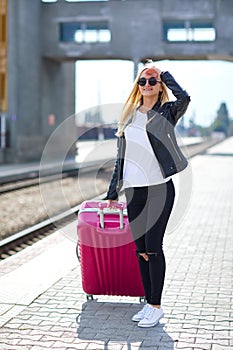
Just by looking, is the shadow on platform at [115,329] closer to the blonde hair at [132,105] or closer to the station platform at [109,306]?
the station platform at [109,306]

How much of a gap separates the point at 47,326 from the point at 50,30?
28539mm

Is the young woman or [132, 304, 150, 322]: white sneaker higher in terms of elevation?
the young woman

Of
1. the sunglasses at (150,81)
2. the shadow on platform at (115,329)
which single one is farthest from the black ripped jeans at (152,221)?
the sunglasses at (150,81)

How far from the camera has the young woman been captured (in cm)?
418

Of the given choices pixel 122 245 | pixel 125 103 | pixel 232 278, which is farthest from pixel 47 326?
pixel 232 278

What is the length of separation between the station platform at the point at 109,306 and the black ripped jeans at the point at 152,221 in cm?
24

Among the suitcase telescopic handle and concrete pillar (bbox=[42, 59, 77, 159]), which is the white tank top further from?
concrete pillar (bbox=[42, 59, 77, 159])

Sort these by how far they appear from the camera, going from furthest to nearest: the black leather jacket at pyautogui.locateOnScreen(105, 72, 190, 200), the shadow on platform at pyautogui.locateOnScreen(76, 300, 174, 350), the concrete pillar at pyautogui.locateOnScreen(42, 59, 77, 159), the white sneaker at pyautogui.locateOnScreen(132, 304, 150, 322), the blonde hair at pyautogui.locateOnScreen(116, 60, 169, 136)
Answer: the concrete pillar at pyautogui.locateOnScreen(42, 59, 77, 159) → the white sneaker at pyautogui.locateOnScreen(132, 304, 150, 322) → the blonde hair at pyautogui.locateOnScreen(116, 60, 169, 136) → the black leather jacket at pyautogui.locateOnScreen(105, 72, 190, 200) → the shadow on platform at pyautogui.locateOnScreen(76, 300, 174, 350)

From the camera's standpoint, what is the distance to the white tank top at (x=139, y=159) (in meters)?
4.23

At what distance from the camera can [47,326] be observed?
14.3 ft

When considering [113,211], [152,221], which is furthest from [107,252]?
[152,221]

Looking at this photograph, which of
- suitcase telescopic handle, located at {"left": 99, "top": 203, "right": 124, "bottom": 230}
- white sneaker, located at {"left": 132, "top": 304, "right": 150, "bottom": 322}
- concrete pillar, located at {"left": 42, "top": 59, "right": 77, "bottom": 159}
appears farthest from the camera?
concrete pillar, located at {"left": 42, "top": 59, "right": 77, "bottom": 159}

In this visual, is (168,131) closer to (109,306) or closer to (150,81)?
(150,81)

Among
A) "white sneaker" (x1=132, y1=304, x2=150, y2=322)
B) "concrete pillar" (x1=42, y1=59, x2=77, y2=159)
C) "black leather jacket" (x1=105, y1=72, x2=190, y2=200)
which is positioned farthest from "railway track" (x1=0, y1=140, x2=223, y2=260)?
"concrete pillar" (x1=42, y1=59, x2=77, y2=159)
